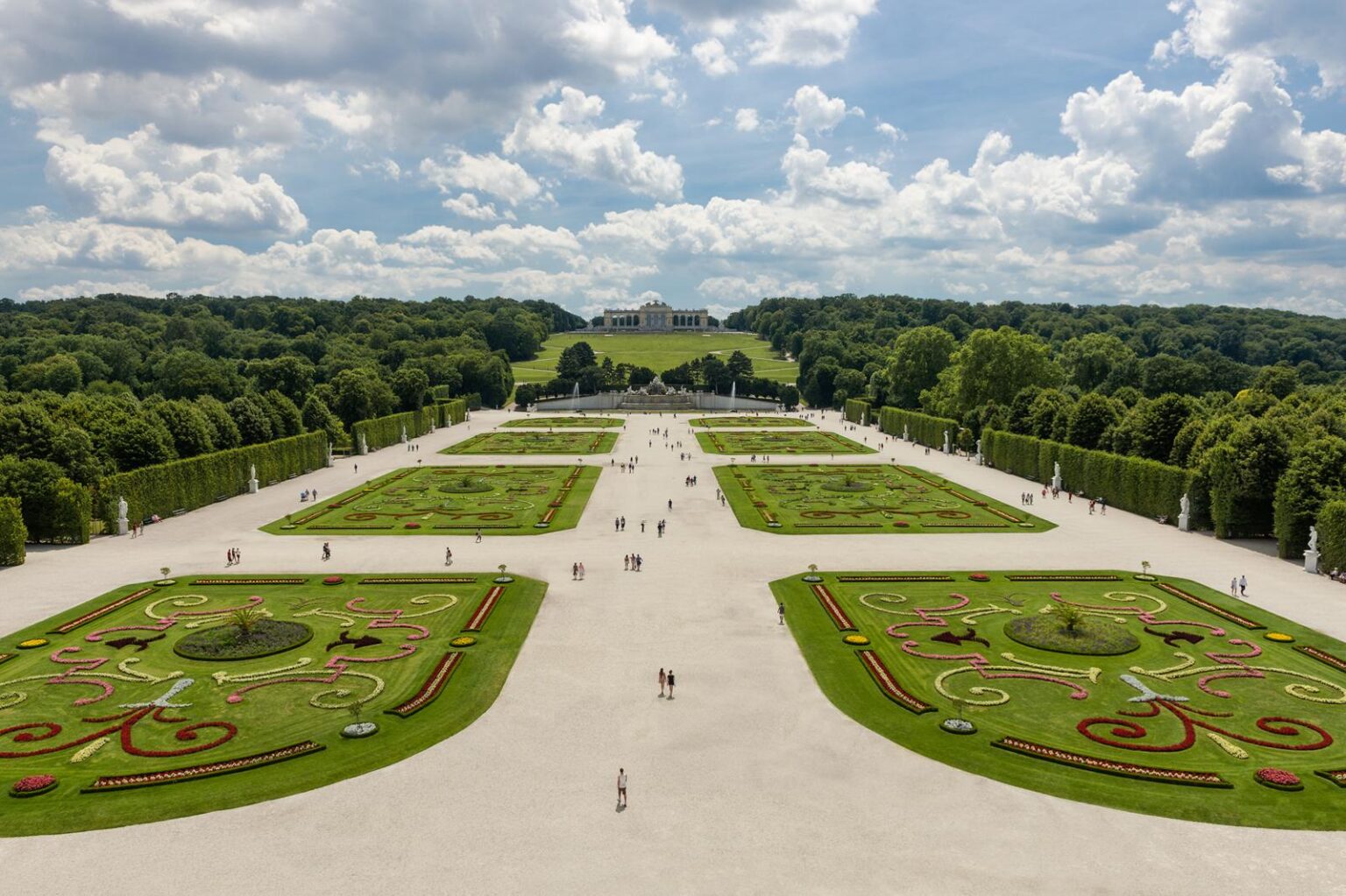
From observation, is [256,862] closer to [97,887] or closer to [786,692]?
[97,887]

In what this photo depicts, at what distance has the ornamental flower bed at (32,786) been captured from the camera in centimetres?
2028

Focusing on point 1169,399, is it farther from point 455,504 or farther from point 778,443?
point 455,504

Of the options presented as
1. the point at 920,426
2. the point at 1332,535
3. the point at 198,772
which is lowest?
the point at 198,772

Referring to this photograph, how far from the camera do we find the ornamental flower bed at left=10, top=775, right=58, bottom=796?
66.5 feet

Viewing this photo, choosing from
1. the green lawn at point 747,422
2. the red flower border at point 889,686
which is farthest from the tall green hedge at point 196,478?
the green lawn at point 747,422

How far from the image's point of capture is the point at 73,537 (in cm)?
4794

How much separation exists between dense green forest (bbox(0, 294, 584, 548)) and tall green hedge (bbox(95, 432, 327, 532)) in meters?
1.31

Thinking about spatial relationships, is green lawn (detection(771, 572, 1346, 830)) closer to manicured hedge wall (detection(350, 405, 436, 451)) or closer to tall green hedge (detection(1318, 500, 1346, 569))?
tall green hedge (detection(1318, 500, 1346, 569))

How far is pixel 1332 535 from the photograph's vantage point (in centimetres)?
4028

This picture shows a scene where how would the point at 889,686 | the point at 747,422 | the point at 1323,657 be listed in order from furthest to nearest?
the point at 747,422 < the point at 1323,657 < the point at 889,686

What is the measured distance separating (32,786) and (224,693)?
629 cm

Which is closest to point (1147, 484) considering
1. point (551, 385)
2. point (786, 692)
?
point (786, 692)

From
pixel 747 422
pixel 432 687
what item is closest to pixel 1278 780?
pixel 432 687

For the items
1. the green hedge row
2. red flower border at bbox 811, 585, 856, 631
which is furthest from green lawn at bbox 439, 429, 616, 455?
red flower border at bbox 811, 585, 856, 631
